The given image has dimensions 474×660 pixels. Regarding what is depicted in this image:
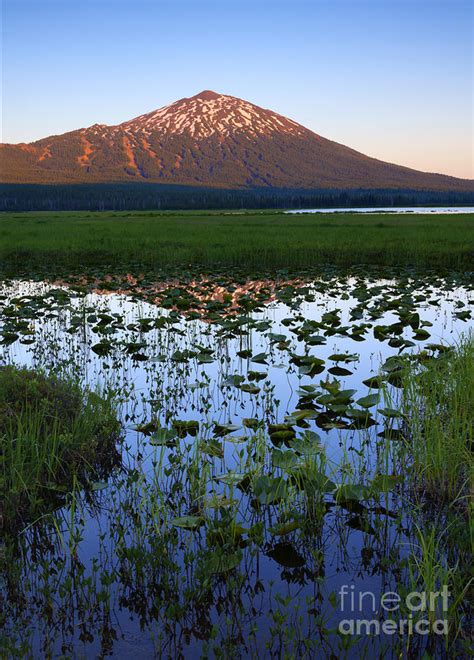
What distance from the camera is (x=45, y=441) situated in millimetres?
5414

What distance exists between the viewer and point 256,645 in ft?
11.3

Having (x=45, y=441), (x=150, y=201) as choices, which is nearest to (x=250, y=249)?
(x=45, y=441)

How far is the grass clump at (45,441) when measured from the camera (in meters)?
4.98

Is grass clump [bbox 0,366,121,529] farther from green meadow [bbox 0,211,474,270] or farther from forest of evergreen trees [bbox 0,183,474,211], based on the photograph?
forest of evergreen trees [bbox 0,183,474,211]

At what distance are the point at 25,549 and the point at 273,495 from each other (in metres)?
2.05

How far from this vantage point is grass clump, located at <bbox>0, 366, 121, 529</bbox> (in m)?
4.98

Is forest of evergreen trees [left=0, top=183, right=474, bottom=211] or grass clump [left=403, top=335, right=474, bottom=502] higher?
forest of evergreen trees [left=0, top=183, right=474, bottom=211]

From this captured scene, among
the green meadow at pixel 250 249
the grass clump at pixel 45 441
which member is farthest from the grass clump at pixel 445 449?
the green meadow at pixel 250 249

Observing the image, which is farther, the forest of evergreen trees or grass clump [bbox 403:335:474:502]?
the forest of evergreen trees

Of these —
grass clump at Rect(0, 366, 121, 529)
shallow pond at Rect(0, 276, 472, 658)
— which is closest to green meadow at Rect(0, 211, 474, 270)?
shallow pond at Rect(0, 276, 472, 658)

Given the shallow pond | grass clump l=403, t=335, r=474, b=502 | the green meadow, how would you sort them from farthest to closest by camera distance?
the green meadow < grass clump l=403, t=335, r=474, b=502 < the shallow pond

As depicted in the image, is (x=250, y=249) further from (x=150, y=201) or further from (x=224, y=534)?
(x=150, y=201)

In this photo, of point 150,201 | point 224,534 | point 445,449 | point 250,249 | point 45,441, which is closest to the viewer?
point 224,534

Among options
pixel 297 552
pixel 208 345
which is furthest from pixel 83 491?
pixel 208 345
